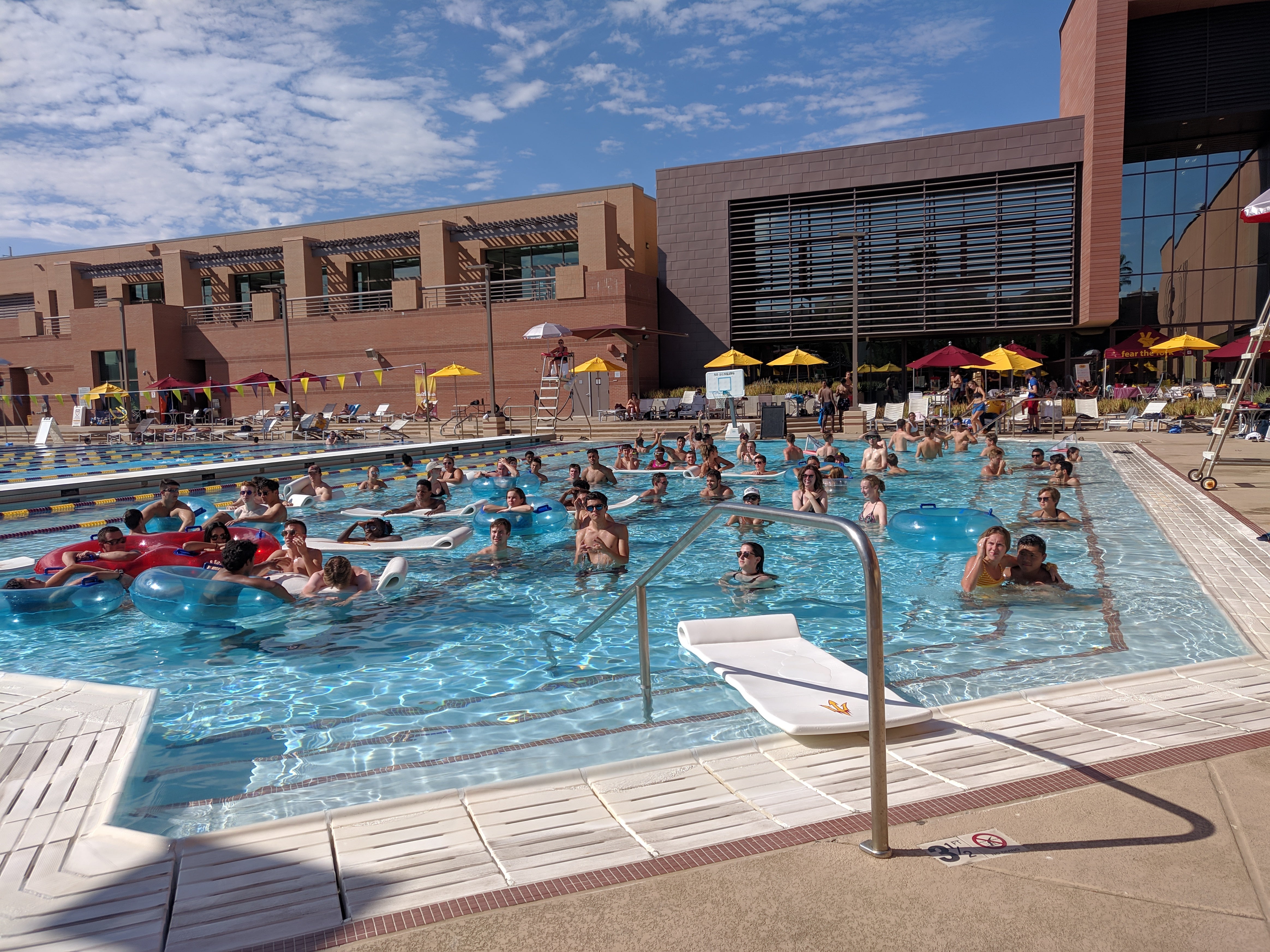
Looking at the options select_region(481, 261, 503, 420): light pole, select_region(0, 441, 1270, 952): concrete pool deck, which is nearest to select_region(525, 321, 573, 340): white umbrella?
select_region(481, 261, 503, 420): light pole

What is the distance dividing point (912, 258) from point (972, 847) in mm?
27292

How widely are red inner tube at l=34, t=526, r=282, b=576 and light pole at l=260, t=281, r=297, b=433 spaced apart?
17516 mm

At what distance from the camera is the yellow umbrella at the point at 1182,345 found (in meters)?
21.3

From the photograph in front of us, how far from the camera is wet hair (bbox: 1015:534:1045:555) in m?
6.97

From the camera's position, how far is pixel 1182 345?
2145 centimetres

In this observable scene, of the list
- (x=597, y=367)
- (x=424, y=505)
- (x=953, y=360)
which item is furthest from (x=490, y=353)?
(x=424, y=505)

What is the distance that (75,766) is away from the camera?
3.12 meters

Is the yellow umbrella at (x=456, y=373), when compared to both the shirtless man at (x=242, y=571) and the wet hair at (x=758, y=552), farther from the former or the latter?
the wet hair at (x=758, y=552)

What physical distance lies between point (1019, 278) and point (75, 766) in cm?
2820

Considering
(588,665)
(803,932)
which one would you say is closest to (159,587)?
(588,665)

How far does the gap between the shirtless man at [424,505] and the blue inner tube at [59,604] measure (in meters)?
4.51

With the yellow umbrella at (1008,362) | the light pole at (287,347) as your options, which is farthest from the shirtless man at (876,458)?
the light pole at (287,347)

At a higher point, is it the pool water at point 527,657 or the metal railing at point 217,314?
the metal railing at point 217,314

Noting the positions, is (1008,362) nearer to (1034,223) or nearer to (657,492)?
(1034,223)
